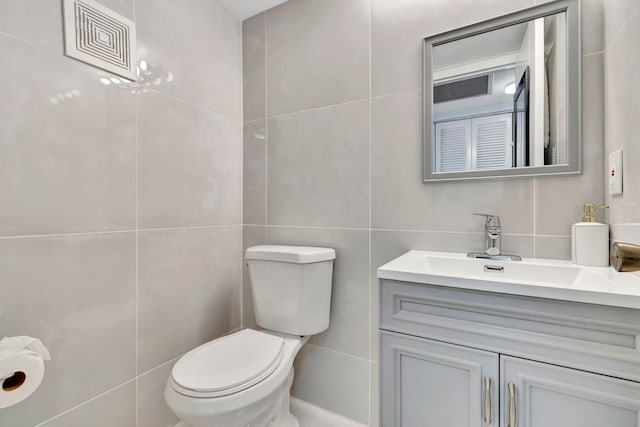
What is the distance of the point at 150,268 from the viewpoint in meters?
1.28

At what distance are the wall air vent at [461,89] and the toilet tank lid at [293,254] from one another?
820 mm

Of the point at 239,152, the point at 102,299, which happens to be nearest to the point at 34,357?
the point at 102,299

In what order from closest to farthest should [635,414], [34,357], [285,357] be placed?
[635,414], [34,357], [285,357]

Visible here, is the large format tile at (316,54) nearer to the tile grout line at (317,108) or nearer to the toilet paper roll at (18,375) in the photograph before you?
the tile grout line at (317,108)

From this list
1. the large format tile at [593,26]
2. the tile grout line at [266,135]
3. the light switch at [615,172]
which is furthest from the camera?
the tile grout line at [266,135]

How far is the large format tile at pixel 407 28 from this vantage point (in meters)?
1.19

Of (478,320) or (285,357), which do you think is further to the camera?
(285,357)

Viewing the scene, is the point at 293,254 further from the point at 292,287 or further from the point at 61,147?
the point at 61,147

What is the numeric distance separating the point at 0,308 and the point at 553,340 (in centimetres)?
152

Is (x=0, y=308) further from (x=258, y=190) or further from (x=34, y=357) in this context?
(x=258, y=190)

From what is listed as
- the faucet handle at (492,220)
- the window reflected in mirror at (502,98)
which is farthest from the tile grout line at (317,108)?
the faucet handle at (492,220)

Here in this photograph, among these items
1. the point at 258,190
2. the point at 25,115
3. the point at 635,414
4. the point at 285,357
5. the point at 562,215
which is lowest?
the point at 285,357

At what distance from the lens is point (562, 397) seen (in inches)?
27.8

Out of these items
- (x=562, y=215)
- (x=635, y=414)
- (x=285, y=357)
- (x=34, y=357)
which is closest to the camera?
(x=635, y=414)
